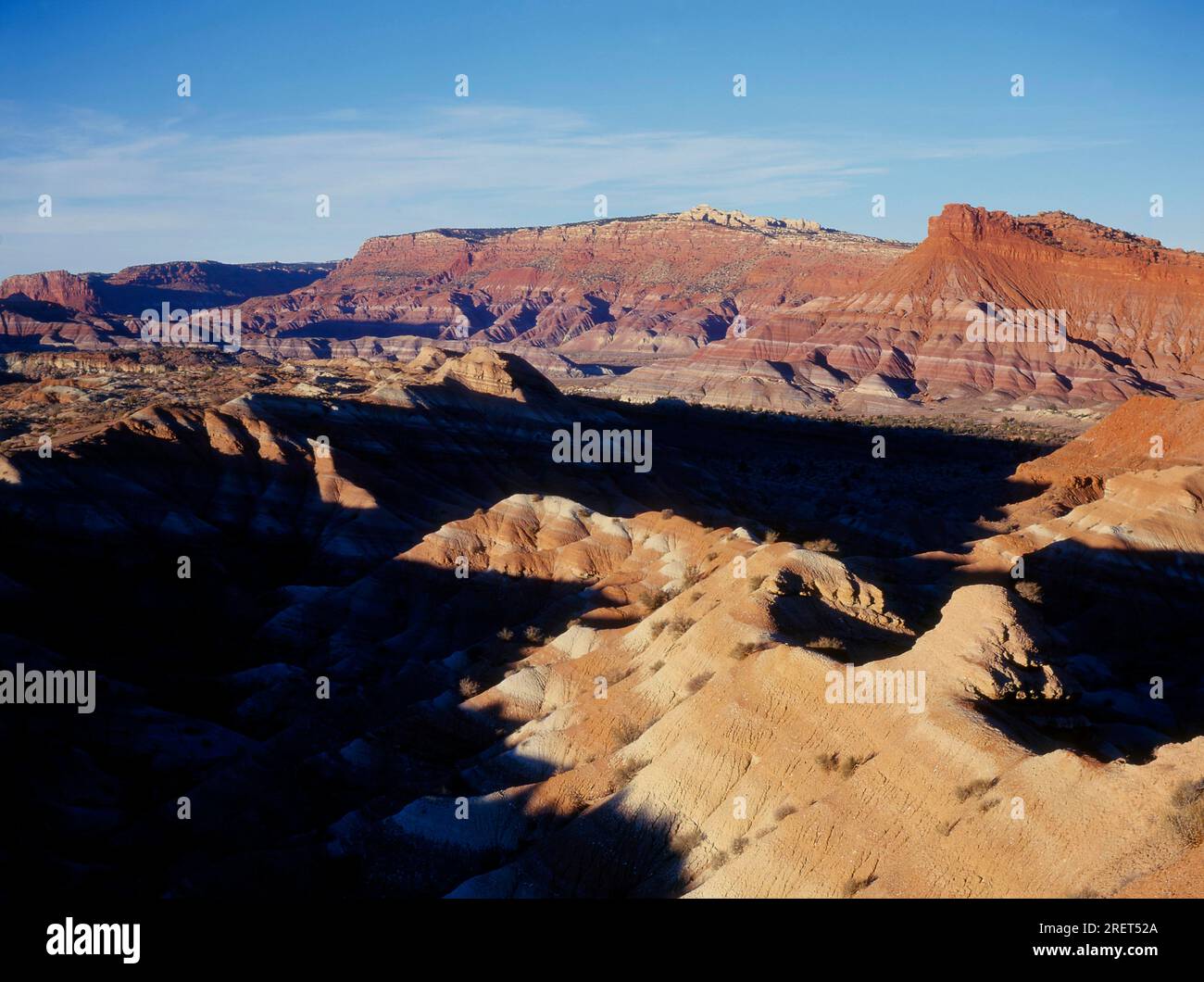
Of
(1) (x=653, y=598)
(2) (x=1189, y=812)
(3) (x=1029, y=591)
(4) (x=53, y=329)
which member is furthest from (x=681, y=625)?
(4) (x=53, y=329)

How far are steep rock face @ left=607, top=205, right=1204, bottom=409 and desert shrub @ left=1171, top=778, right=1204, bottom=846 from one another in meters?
125

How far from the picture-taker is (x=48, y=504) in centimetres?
4434

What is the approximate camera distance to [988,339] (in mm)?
147625

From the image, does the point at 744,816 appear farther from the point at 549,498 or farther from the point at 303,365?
the point at 303,365

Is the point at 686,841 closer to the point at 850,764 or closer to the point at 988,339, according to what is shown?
the point at 850,764

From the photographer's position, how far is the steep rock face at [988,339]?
139 metres

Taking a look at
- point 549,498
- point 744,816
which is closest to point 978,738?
point 744,816

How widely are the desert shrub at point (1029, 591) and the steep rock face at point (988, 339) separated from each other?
103525 millimetres

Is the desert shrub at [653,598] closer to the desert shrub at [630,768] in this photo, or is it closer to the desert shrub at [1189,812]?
the desert shrub at [630,768]

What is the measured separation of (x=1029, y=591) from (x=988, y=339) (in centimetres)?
12379

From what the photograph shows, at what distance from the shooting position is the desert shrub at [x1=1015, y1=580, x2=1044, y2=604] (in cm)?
3300

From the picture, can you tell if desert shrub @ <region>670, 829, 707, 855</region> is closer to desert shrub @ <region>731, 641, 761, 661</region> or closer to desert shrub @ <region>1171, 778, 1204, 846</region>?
desert shrub @ <region>731, 641, 761, 661</region>

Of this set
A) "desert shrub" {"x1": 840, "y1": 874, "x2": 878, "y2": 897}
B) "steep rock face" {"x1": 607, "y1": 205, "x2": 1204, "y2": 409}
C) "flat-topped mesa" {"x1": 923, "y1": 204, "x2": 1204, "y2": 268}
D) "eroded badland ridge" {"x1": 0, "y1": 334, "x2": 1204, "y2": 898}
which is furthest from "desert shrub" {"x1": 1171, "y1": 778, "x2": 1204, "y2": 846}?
"flat-topped mesa" {"x1": 923, "y1": 204, "x2": 1204, "y2": 268}

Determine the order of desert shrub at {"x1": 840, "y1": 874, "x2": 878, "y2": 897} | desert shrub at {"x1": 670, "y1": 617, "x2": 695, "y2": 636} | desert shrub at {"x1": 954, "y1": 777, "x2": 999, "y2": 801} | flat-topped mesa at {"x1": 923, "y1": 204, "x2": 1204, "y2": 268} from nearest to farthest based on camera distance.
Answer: desert shrub at {"x1": 840, "y1": 874, "x2": 878, "y2": 897}, desert shrub at {"x1": 954, "y1": 777, "x2": 999, "y2": 801}, desert shrub at {"x1": 670, "y1": 617, "x2": 695, "y2": 636}, flat-topped mesa at {"x1": 923, "y1": 204, "x2": 1204, "y2": 268}
